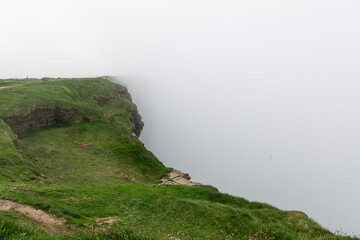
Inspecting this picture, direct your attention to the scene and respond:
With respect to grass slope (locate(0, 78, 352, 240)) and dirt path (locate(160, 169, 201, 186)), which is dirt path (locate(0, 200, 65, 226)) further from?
dirt path (locate(160, 169, 201, 186))

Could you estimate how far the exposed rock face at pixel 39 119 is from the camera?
44.6 metres

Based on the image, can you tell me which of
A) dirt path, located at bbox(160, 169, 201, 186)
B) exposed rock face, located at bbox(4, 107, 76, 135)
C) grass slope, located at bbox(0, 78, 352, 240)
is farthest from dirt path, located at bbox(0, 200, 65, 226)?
exposed rock face, located at bbox(4, 107, 76, 135)

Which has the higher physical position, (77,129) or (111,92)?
(111,92)

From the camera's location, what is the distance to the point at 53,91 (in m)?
66.1

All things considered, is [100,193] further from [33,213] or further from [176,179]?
[176,179]

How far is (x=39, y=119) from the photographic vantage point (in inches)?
2039

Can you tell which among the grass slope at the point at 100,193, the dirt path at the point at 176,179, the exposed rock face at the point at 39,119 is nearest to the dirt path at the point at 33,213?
the grass slope at the point at 100,193

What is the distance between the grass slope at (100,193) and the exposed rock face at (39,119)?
65 centimetres

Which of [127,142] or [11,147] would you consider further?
[127,142]

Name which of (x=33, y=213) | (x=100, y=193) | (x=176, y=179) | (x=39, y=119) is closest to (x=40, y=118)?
(x=39, y=119)

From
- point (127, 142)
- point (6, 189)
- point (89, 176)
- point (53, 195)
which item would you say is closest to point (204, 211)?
point (53, 195)

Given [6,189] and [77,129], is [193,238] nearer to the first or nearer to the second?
[6,189]

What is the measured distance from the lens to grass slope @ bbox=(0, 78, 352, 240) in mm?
15239

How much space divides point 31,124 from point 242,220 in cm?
5060
